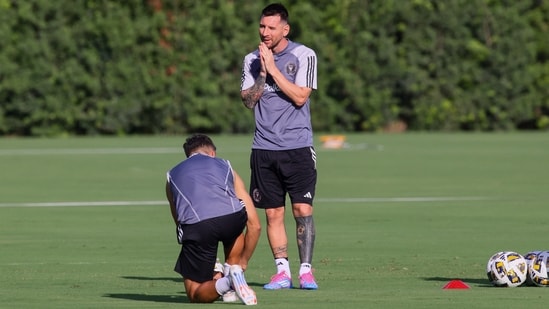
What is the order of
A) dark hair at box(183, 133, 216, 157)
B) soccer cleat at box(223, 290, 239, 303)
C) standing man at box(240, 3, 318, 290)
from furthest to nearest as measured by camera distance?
standing man at box(240, 3, 318, 290) → dark hair at box(183, 133, 216, 157) → soccer cleat at box(223, 290, 239, 303)

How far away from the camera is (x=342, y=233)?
1578 cm

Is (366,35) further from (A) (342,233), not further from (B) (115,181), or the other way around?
(A) (342,233)

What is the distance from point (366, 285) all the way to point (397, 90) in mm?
29375

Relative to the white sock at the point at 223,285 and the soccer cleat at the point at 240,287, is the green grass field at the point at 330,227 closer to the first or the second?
the white sock at the point at 223,285

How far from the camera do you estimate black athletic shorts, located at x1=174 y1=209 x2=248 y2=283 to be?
10.2 meters

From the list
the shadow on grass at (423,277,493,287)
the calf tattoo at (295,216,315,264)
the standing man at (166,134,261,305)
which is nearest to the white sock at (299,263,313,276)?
the calf tattoo at (295,216,315,264)

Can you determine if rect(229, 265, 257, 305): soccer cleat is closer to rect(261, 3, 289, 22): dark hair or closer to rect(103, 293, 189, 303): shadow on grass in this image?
rect(103, 293, 189, 303): shadow on grass

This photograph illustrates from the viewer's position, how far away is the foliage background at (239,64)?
38.1 metres

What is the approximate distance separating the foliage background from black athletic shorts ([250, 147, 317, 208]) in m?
27.0

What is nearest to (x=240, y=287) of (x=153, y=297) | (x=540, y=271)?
(x=153, y=297)

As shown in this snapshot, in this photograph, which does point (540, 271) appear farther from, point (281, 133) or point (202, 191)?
point (202, 191)

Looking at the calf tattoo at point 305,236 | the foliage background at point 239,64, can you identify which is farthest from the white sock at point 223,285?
the foliage background at point 239,64

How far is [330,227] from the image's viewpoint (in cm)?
1648

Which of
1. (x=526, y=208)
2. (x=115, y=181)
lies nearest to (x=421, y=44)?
(x=115, y=181)
